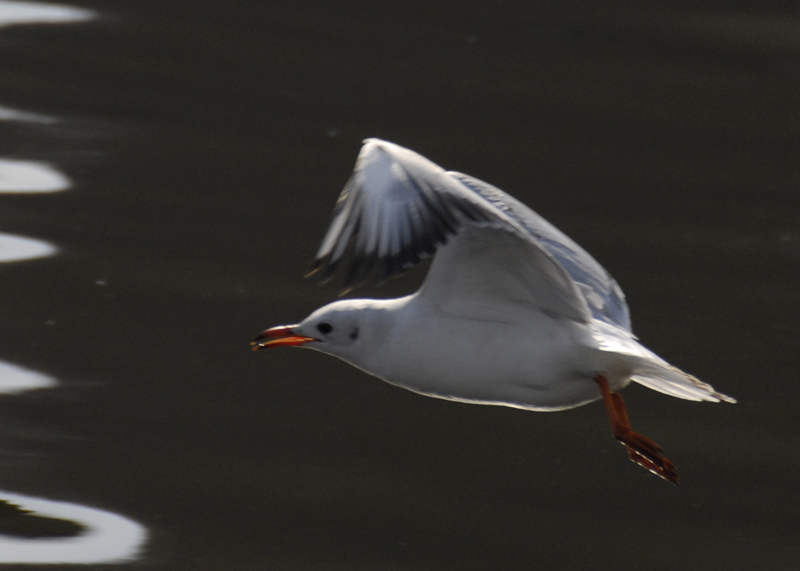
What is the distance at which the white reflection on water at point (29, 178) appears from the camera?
5.30 m

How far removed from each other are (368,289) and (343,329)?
1.49 metres

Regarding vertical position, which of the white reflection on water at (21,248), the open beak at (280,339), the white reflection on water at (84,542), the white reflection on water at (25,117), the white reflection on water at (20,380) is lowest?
the white reflection on water at (84,542)

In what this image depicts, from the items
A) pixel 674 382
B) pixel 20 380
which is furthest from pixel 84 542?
pixel 674 382

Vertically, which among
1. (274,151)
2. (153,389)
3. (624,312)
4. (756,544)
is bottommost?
(756,544)

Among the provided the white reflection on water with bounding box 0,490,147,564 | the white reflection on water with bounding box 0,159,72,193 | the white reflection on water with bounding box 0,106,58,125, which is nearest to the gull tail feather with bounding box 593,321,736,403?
the white reflection on water with bounding box 0,490,147,564

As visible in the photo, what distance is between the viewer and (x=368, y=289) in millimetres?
4875

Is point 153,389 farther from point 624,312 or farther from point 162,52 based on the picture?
point 162,52

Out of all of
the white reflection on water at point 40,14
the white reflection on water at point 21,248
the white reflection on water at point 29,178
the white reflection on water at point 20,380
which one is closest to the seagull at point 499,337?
the white reflection on water at point 20,380

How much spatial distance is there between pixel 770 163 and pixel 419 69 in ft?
5.42

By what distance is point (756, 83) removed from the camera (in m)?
5.79

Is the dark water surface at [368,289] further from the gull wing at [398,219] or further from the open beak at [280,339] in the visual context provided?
the gull wing at [398,219]

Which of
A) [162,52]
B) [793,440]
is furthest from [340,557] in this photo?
[162,52]

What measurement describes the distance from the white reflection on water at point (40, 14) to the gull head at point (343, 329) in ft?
11.3

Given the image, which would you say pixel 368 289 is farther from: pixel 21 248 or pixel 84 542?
pixel 84 542
